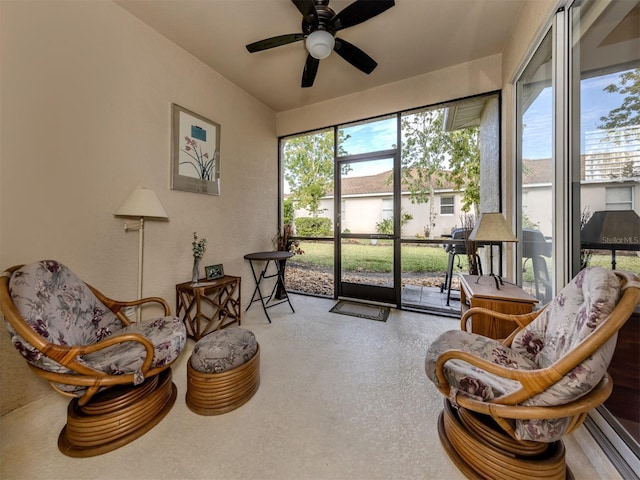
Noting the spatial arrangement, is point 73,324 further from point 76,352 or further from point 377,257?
point 377,257

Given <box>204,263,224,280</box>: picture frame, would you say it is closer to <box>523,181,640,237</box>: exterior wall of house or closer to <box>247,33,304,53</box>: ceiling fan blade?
<box>247,33,304,53</box>: ceiling fan blade

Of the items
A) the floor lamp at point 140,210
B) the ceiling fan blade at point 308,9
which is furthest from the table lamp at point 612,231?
the floor lamp at point 140,210

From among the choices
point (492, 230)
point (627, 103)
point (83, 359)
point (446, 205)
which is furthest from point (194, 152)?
point (627, 103)

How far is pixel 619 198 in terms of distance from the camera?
3.98 ft

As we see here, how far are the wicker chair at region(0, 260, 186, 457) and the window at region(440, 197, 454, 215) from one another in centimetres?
318

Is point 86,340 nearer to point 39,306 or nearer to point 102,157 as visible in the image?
point 39,306

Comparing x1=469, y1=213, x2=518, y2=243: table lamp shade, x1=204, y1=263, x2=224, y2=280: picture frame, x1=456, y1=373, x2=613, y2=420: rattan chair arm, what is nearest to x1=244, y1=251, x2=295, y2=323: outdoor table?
x1=204, y1=263, x2=224, y2=280: picture frame

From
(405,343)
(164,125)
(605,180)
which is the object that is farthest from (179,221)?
(605,180)

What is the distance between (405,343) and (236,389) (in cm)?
169

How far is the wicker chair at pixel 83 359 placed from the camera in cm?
119

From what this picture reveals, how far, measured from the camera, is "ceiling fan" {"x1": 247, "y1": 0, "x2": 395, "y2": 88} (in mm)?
1695

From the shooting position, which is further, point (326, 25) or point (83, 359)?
point (326, 25)

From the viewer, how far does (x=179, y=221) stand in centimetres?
255

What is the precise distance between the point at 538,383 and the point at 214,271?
287 centimetres
